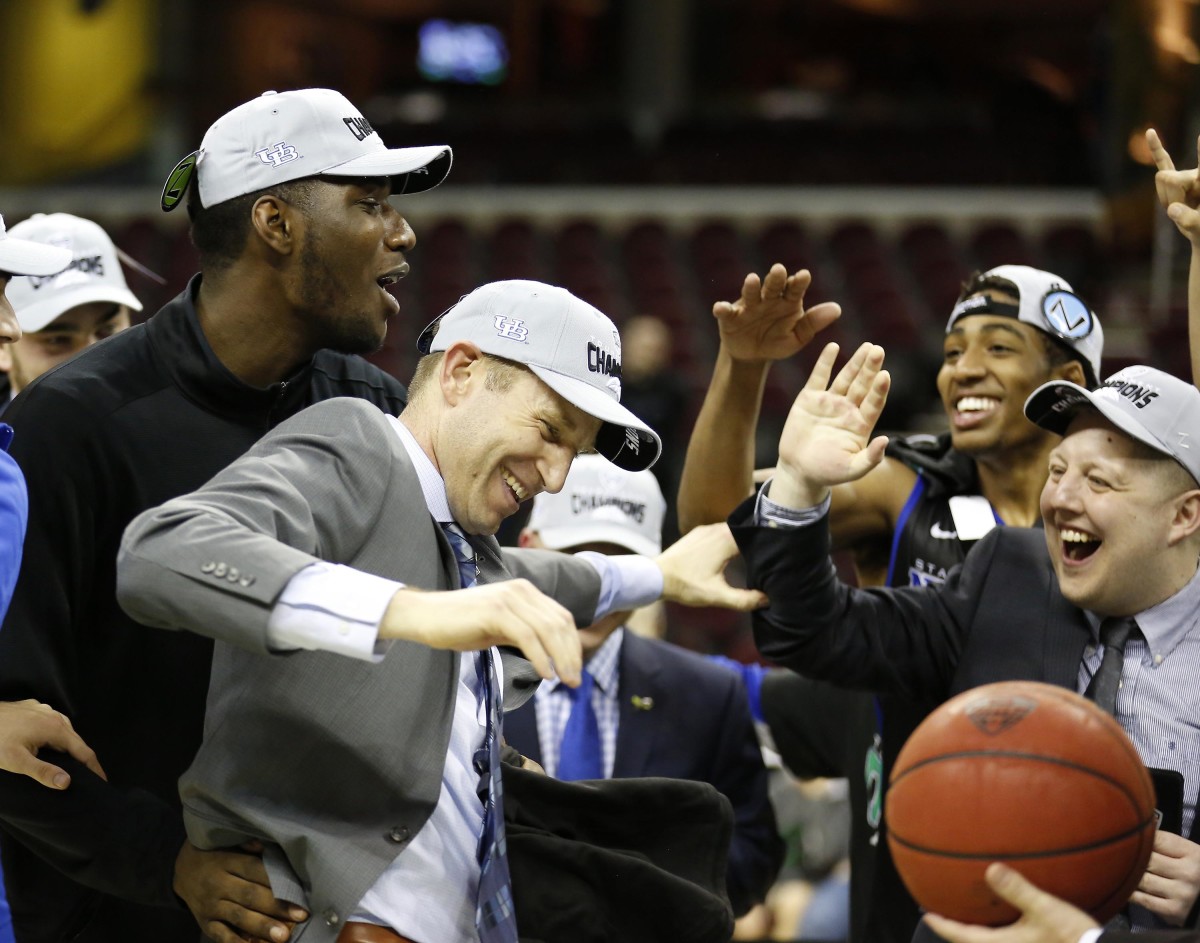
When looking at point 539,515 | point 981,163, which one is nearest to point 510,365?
point 539,515

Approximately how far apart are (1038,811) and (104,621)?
1.69 meters

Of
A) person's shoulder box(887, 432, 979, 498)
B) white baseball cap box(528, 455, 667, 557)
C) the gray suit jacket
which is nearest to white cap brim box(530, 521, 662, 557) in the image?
white baseball cap box(528, 455, 667, 557)

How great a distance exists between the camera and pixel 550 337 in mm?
2734

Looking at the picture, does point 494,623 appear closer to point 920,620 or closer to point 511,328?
point 511,328

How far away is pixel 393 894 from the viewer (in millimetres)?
2568

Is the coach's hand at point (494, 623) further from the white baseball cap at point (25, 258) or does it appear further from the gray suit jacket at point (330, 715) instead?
the white baseball cap at point (25, 258)

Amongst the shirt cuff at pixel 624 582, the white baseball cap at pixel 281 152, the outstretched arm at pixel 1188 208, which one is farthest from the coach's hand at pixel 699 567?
the outstretched arm at pixel 1188 208

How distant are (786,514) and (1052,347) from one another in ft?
4.74

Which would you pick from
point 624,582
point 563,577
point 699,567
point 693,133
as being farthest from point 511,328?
point 693,133

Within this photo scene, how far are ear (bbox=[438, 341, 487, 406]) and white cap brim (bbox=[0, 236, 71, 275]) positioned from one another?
773 millimetres

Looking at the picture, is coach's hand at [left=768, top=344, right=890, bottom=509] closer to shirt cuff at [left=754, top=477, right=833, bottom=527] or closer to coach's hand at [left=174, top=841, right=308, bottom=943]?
shirt cuff at [left=754, top=477, right=833, bottom=527]

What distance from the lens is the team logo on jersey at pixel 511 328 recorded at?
108 inches

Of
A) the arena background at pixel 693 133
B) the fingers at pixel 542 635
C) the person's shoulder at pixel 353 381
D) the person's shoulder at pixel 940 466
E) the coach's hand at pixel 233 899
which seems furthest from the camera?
the arena background at pixel 693 133

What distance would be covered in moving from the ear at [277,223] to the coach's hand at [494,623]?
3.55 ft
